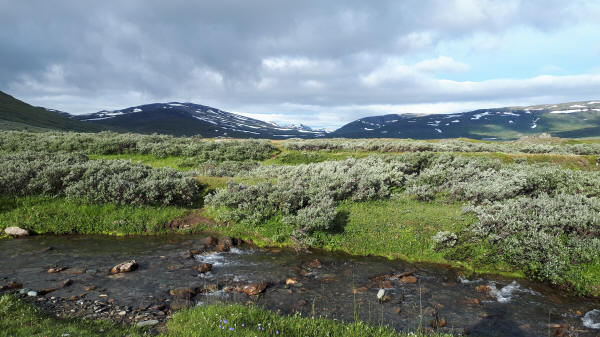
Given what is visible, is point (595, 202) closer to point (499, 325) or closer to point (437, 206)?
point (437, 206)

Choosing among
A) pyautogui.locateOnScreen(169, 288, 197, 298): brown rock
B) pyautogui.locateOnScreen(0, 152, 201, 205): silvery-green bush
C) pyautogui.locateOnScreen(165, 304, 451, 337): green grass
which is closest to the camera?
pyautogui.locateOnScreen(165, 304, 451, 337): green grass

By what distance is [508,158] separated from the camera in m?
33.2

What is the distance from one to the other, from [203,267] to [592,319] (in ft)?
45.1

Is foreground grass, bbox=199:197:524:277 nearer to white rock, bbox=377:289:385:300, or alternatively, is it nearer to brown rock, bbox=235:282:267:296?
white rock, bbox=377:289:385:300

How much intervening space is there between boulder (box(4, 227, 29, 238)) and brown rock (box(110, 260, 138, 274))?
7102 millimetres

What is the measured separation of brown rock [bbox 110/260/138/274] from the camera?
38.8ft

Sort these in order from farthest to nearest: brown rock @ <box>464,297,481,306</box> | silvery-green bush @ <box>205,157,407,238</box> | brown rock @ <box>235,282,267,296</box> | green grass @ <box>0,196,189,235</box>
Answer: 1. silvery-green bush @ <box>205,157,407,238</box>
2. green grass @ <box>0,196,189,235</box>
3. brown rock @ <box>235,282,267,296</box>
4. brown rock @ <box>464,297,481,306</box>

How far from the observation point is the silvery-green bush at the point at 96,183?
17.6 metres

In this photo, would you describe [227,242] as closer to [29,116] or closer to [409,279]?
[409,279]

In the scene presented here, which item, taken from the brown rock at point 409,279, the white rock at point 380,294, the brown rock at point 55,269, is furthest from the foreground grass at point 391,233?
the brown rock at point 55,269

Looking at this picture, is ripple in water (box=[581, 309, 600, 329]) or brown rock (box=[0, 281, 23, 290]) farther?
brown rock (box=[0, 281, 23, 290])

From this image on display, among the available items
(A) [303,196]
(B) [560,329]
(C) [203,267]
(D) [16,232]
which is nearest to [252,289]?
(C) [203,267]

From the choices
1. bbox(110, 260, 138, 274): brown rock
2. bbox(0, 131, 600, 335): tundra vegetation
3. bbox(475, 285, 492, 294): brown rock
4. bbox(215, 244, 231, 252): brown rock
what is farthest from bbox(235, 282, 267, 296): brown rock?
bbox(475, 285, 492, 294): brown rock

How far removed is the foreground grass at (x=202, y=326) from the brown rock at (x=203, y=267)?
420 cm
